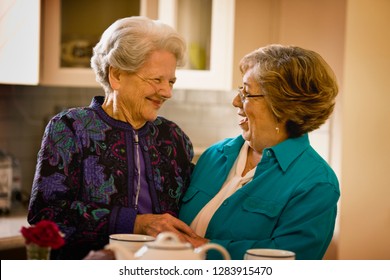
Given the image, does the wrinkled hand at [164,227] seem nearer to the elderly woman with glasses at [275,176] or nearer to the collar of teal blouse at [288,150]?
the elderly woman with glasses at [275,176]

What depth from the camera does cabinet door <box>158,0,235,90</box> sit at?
3.25 meters

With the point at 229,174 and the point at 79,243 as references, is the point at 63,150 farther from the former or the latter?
the point at 229,174

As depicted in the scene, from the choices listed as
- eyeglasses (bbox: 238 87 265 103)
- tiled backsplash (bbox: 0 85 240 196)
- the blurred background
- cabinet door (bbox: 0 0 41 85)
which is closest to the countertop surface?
the blurred background

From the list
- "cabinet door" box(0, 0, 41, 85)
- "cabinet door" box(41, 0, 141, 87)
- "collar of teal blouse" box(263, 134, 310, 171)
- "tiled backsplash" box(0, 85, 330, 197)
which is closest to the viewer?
"collar of teal blouse" box(263, 134, 310, 171)

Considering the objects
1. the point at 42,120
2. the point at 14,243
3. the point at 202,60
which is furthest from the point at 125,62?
the point at 42,120

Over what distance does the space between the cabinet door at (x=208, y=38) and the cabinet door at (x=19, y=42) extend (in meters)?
0.66

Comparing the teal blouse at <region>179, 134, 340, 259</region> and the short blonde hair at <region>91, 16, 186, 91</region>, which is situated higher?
the short blonde hair at <region>91, 16, 186, 91</region>

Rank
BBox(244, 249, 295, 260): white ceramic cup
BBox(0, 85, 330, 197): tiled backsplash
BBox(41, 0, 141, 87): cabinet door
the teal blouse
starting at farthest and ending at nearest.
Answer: BBox(0, 85, 330, 197): tiled backsplash < BBox(41, 0, 141, 87): cabinet door < the teal blouse < BBox(244, 249, 295, 260): white ceramic cup

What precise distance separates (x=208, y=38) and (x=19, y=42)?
876mm

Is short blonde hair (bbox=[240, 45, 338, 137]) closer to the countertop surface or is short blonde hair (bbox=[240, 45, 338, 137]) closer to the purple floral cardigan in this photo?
the purple floral cardigan

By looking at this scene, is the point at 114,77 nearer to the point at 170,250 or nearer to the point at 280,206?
the point at 280,206

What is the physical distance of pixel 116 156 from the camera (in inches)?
81.2

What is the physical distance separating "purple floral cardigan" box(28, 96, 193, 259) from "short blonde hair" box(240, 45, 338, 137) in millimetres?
372

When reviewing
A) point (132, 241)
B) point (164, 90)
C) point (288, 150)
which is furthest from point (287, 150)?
point (132, 241)
